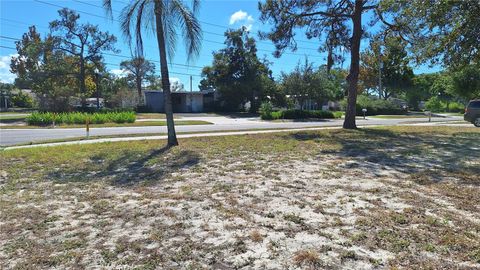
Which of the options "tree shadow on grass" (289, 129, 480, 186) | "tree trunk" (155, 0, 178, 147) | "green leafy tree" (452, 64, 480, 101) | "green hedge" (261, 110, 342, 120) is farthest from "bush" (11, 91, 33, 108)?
"tree shadow on grass" (289, 129, 480, 186)

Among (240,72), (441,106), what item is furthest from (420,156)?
(441,106)

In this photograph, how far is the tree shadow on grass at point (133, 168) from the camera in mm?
7699

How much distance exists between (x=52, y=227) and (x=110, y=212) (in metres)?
0.80

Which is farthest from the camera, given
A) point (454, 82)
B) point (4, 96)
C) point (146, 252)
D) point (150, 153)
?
point (4, 96)

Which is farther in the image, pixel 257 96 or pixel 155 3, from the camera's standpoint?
pixel 257 96

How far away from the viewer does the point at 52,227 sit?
4797mm

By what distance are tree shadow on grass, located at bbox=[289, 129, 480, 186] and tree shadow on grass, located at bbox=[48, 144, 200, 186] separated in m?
4.32

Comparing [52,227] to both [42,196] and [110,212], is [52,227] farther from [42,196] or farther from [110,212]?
[42,196]

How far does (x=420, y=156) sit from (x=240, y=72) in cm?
3804

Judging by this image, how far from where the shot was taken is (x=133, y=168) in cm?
880

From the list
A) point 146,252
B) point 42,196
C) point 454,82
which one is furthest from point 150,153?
point 454,82

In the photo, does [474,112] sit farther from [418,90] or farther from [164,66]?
[418,90]

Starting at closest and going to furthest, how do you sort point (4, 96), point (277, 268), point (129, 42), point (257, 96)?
point (277, 268), point (129, 42), point (257, 96), point (4, 96)

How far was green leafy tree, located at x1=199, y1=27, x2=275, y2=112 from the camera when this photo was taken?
45.9 meters
